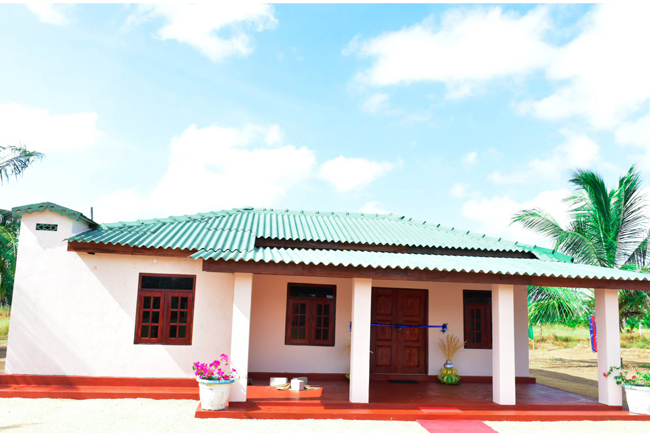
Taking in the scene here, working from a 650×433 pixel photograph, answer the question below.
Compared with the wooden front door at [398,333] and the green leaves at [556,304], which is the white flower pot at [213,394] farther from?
the green leaves at [556,304]

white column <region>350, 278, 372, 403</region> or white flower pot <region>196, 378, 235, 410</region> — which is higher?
white column <region>350, 278, 372, 403</region>

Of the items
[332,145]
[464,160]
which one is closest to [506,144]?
[464,160]

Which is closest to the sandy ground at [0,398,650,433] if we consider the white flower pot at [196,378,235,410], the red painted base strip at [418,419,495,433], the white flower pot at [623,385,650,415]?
the red painted base strip at [418,419,495,433]

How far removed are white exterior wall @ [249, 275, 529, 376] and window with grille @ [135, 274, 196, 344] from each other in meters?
1.84

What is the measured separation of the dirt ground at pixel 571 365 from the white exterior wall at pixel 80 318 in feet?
30.0

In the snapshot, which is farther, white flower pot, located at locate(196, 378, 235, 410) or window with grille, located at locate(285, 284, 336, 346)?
window with grille, located at locate(285, 284, 336, 346)

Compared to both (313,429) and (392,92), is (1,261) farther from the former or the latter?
(392,92)

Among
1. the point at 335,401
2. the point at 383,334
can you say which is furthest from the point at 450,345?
the point at 335,401

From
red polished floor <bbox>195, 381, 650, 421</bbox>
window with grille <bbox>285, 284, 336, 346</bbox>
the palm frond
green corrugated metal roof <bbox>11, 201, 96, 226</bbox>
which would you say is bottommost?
red polished floor <bbox>195, 381, 650, 421</bbox>

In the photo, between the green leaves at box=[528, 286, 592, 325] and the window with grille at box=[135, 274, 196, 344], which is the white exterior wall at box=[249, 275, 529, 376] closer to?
the window with grille at box=[135, 274, 196, 344]

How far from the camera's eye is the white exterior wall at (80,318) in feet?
27.5

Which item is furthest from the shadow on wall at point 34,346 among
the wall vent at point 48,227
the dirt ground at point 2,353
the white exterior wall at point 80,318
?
the dirt ground at point 2,353

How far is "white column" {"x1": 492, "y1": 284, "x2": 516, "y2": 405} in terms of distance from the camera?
8.05 meters

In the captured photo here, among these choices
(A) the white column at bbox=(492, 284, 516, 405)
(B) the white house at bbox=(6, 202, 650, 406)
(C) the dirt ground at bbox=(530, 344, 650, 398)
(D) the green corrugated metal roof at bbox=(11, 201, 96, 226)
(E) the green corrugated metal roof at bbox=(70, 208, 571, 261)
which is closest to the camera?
(B) the white house at bbox=(6, 202, 650, 406)
